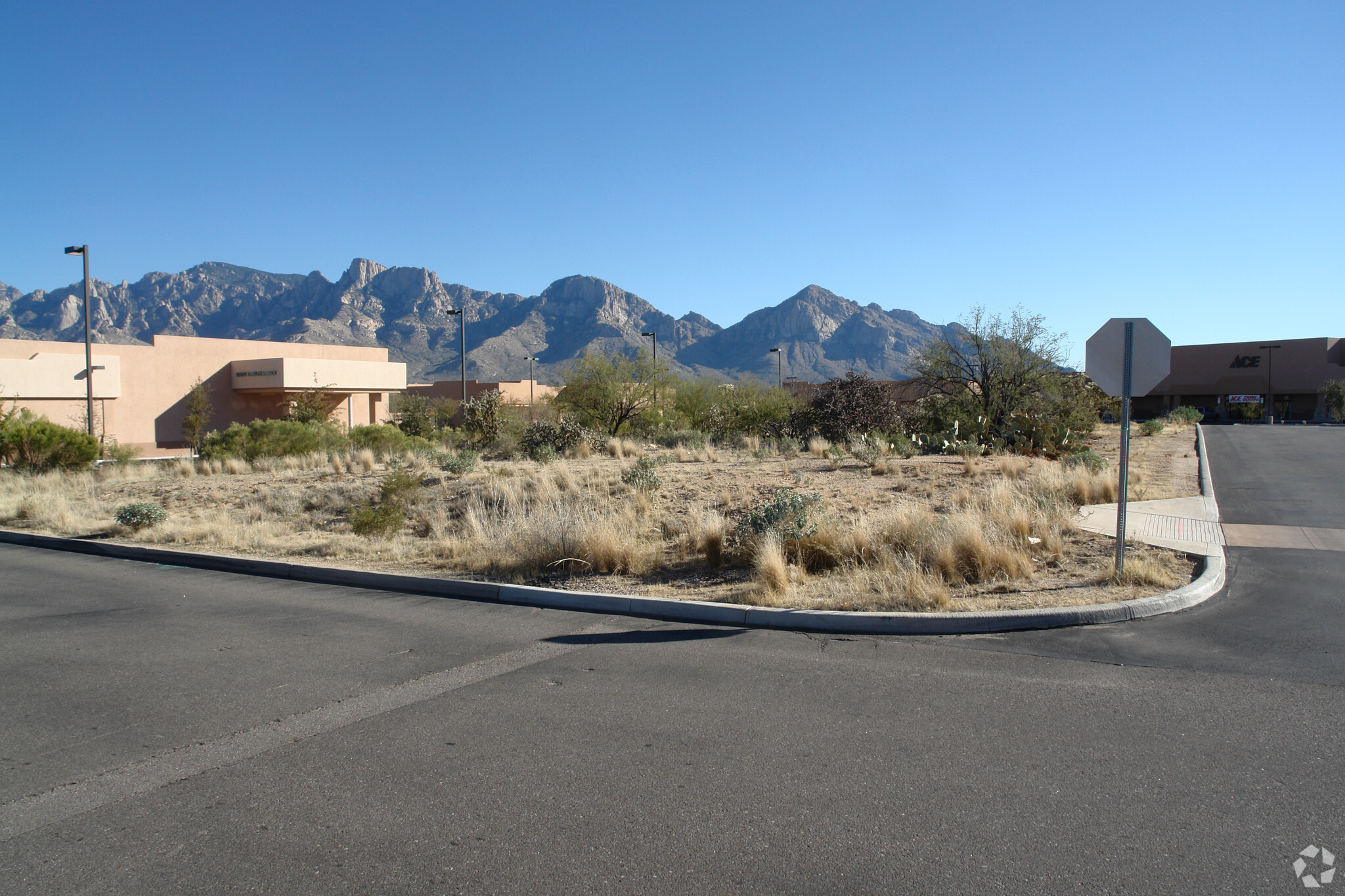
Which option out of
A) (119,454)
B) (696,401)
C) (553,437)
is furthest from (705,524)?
(119,454)

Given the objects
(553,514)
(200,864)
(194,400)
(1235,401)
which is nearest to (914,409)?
(553,514)

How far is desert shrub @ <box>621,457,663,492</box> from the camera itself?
1438cm

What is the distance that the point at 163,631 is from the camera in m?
7.52

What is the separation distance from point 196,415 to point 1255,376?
97.6 metres

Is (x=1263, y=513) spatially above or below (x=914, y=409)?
below

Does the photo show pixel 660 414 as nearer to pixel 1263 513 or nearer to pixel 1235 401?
pixel 1263 513

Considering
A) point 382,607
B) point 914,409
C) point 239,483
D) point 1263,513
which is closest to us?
point 382,607

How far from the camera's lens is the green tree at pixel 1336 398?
71.8 m

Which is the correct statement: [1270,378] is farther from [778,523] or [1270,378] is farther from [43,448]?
[43,448]

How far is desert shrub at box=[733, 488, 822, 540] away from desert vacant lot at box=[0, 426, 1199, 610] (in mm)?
33

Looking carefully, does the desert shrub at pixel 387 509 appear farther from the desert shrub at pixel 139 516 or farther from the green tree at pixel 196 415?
the green tree at pixel 196 415

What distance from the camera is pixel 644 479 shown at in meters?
14.5

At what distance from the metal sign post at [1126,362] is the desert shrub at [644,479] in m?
7.50

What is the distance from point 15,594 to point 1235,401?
10059cm
